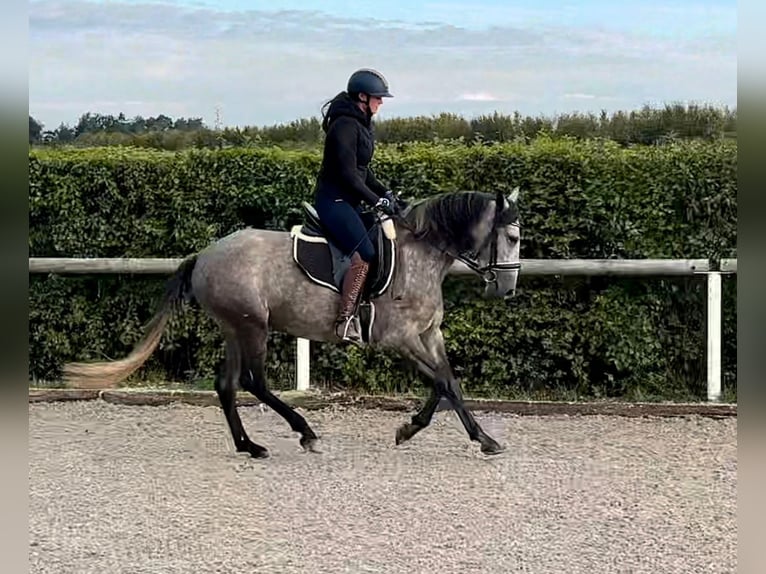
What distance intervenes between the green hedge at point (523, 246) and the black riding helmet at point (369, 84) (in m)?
2.14

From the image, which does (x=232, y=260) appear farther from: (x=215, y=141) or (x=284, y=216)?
(x=215, y=141)

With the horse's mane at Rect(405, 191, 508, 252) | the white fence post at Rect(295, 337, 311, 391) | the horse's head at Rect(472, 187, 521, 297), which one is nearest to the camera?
the horse's head at Rect(472, 187, 521, 297)

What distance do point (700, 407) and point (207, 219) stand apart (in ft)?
14.5

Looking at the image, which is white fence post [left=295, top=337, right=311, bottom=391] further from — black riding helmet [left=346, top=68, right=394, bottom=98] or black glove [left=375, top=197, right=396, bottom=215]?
black riding helmet [left=346, top=68, right=394, bottom=98]

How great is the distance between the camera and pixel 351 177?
21.3 feet

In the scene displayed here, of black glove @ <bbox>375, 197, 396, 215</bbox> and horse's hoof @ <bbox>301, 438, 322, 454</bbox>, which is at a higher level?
black glove @ <bbox>375, 197, 396, 215</bbox>

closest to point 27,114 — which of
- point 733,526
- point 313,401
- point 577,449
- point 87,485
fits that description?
point 733,526

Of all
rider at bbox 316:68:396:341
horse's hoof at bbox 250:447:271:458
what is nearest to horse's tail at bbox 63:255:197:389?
horse's hoof at bbox 250:447:271:458

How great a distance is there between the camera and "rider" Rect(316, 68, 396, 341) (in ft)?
21.5

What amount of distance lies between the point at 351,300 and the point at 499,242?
3.45 feet

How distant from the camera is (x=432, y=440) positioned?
7.38 m

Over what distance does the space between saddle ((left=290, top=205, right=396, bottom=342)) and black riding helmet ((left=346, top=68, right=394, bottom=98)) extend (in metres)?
0.83

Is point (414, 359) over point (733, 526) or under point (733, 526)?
over

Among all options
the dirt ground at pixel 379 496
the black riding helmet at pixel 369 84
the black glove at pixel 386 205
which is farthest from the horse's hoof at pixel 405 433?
the black riding helmet at pixel 369 84
